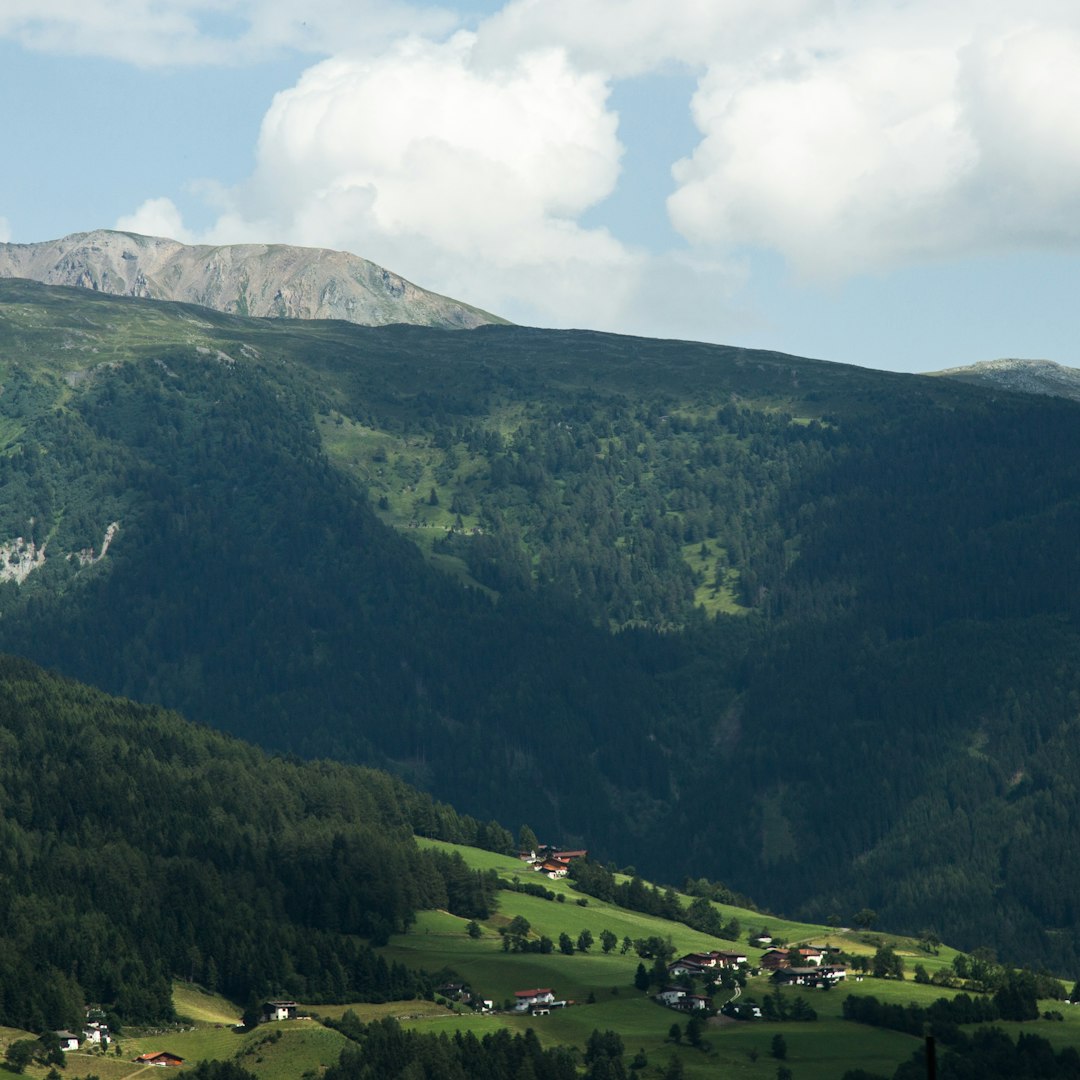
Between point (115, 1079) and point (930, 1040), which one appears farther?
point (115, 1079)

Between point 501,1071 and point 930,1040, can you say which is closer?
point 930,1040

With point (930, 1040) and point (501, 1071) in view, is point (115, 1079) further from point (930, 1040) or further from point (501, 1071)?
point (930, 1040)

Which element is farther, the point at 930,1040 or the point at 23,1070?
the point at 23,1070

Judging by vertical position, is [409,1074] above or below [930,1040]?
below

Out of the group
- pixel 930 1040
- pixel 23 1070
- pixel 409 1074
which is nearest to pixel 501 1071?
pixel 409 1074

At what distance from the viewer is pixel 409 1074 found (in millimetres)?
195875

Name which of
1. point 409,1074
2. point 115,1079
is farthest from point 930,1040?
point 115,1079

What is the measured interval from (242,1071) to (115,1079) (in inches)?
446

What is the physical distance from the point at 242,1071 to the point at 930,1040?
127573 mm

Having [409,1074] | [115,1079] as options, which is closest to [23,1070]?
[115,1079]

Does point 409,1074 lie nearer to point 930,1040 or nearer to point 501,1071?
point 501,1071

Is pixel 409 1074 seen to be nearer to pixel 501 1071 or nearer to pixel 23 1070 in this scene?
pixel 501 1071

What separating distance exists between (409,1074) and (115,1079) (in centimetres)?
2667

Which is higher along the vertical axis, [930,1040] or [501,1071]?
[930,1040]
